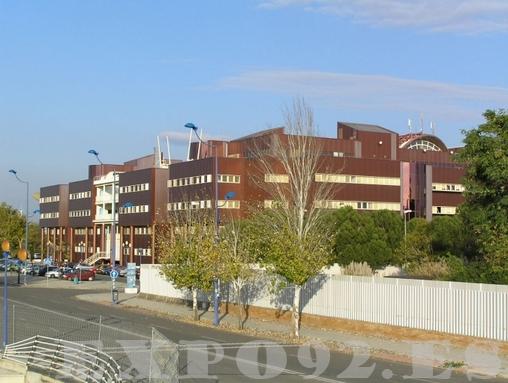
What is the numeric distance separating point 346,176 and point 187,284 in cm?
5755

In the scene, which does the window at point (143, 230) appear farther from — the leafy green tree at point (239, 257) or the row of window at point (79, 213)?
the leafy green tree at point (239, 257)

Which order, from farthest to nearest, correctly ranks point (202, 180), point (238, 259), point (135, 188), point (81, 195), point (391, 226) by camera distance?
1. point (81, 195)
2. point (135, 188)
3. point (202, 180)
4. point (391, 226)
5. point (238, 259)

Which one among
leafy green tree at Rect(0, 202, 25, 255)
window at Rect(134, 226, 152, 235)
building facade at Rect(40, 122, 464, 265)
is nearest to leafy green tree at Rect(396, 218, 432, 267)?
building facade at Rect(40, 122, 464, 265)

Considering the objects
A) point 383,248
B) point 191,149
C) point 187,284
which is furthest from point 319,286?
point 191,149

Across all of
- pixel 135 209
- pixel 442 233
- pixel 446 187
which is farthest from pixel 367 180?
pixel 135 209

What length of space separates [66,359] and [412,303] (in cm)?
1524

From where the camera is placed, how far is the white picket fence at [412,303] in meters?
24.9

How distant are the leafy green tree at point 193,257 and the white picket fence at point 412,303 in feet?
12.2

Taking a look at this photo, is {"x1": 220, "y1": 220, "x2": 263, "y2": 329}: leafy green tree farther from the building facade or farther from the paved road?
the building facade

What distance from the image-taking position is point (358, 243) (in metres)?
68.2

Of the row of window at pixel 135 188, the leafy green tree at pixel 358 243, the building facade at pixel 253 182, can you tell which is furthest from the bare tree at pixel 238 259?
the row of window at pixel 135 188

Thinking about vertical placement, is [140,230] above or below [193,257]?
above

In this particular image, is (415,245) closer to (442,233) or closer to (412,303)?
(442,233)

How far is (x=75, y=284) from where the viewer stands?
7306 cm
